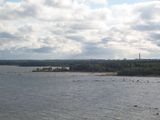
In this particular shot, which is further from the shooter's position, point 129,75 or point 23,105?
point 129,75

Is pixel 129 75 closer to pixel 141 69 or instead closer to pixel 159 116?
pixel 141 69

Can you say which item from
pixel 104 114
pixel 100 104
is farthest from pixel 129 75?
pixel 104 114

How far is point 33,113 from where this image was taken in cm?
5088

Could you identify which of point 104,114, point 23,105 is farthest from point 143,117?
point 23,105

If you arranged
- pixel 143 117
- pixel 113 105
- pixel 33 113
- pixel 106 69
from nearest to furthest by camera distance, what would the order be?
1. pixel 143 117
2. pixel 33 113
3. pixel 113 105
4. pixel 106 69

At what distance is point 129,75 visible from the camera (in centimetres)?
16088

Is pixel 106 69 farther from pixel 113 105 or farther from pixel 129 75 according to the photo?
pixel 113 105

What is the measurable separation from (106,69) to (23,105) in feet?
454

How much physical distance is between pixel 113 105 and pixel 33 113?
13.4m

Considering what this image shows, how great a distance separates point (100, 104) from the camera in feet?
199

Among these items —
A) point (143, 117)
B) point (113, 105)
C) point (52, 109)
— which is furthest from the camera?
point (113, 105)

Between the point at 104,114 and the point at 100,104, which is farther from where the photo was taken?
the point at 100,104

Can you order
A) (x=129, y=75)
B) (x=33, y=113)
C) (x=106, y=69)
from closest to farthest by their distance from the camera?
(x=33, y=113)
(x=129, y=75)
(x=106, y=69)

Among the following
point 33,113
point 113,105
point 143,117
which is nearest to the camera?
point 143,117
